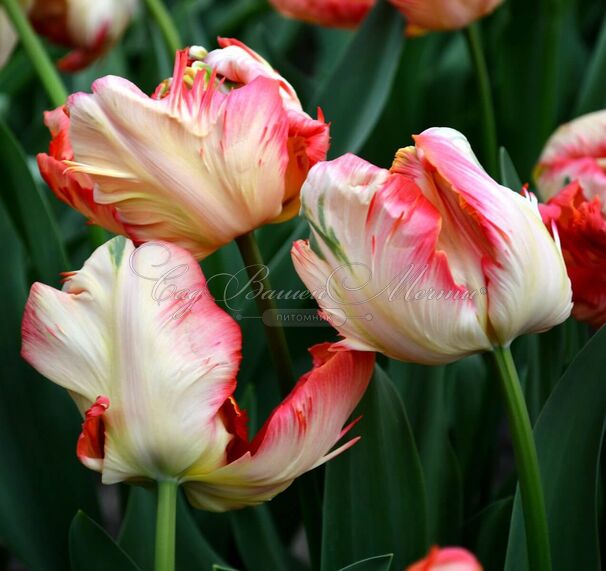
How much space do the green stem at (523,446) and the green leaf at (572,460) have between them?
0.08m

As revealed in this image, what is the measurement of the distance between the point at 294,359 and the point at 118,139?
Result: 0.42m

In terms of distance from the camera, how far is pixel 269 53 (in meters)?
1.26

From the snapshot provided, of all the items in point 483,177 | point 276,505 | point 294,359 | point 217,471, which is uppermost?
point 483,177

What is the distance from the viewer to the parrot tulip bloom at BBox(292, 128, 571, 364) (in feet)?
1.44

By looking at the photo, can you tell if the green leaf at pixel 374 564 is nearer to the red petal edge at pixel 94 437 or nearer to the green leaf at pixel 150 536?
the red petal edge at pixel 94 437

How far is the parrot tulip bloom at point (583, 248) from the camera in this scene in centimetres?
56

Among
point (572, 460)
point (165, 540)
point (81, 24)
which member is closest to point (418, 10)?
point (81, 24)

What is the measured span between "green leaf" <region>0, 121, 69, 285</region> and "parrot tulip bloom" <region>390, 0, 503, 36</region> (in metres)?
0.36

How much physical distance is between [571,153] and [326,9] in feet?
1.20

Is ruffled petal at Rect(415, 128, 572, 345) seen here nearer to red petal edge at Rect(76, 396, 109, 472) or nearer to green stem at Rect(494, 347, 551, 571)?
green stem at Rect(494, 347, 551, 571)

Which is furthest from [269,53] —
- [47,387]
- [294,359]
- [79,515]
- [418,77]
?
[79,515]

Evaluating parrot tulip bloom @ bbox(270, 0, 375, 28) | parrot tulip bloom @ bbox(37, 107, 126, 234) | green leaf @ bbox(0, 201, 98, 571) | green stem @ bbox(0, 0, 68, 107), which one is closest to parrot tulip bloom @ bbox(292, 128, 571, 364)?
parrot tulip bloom @ bbox(37, 107, 126, 234)

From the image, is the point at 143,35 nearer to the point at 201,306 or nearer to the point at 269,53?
the point at 269,53

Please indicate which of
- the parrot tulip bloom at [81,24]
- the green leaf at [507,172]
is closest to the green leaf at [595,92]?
the green leaf at [507,172]
